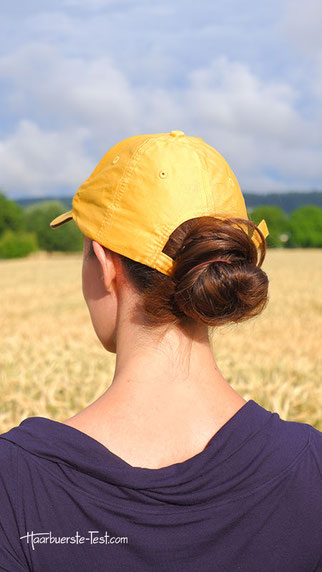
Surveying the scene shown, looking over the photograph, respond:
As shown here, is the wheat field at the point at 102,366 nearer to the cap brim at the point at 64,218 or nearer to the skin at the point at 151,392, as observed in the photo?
the skin at the point at 151,392

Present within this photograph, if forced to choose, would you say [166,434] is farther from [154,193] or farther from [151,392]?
[154,193]

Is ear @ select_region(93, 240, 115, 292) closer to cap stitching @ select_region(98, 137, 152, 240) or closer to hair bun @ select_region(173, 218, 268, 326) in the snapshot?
cap stitching @ select_region(98, 137, 152, 240)

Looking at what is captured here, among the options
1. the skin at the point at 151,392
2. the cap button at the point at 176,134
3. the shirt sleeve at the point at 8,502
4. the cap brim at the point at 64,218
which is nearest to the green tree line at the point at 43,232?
the cap brim at the point at 64,218

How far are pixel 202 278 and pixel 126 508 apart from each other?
487mm

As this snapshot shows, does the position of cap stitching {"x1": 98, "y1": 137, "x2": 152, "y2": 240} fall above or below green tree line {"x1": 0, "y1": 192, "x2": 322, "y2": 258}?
above

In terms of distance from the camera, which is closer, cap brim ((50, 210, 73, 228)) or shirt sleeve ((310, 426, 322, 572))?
shirt sleeve ((310, 426, 322, 572))

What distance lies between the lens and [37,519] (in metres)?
1.17

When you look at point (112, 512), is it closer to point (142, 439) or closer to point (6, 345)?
point (142, 439)

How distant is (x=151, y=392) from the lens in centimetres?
126

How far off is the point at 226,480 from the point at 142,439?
0.62ft

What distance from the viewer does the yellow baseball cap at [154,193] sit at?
4.20 ft

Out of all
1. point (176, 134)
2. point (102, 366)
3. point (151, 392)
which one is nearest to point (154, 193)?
point (176, 134)

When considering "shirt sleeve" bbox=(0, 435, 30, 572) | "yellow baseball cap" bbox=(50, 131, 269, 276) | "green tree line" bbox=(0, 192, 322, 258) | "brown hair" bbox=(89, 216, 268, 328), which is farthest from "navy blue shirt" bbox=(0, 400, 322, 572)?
"green tree line" bbox=(0, 192, 322, 258)

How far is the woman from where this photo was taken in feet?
3.84
